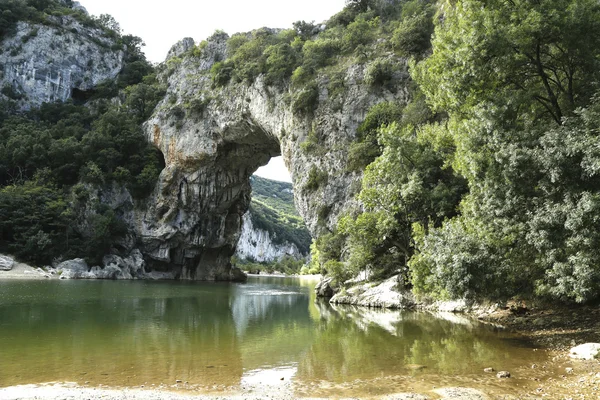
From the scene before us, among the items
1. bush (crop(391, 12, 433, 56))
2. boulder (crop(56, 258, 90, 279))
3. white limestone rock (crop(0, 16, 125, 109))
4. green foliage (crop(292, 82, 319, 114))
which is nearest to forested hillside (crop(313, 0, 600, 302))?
bush (crop(391, 12, 433, 56))

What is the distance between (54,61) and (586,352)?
7921cm

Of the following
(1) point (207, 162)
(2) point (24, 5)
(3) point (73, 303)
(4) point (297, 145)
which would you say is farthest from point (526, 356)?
(2) point (24, 5)

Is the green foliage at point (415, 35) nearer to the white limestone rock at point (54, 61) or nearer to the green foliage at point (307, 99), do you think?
the green foliage at point (307, 99)

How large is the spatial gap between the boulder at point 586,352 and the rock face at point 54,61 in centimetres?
7433

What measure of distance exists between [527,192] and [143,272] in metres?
53.3

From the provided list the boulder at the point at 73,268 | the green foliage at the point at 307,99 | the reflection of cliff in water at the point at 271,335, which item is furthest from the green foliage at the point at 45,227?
the reflection of cliff in water at the point at 271,335

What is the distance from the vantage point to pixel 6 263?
43.1 m

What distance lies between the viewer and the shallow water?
7.90m

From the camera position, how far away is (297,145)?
39.6 metres

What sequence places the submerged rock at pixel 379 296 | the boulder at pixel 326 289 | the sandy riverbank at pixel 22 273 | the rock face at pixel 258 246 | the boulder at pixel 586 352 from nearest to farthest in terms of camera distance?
1. the boulder at pixel 586 352
2. the submerged rock at pixel 379 296
3. the boulder at pixel 326 289
4. the sandy riverbank at pixel 22 273
5. the rock face at pixel 258 246

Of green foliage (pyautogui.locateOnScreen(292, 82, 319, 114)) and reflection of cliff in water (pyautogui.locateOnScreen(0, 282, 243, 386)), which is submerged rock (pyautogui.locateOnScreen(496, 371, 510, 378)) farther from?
green foliage (pyautogui.locateOnScreen(292, 82, 319, 114))

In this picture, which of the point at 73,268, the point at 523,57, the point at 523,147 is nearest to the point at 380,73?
the point at 523,57

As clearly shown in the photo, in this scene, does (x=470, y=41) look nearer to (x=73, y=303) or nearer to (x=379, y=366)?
(x=379, y=366)

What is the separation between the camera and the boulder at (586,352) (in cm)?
896
